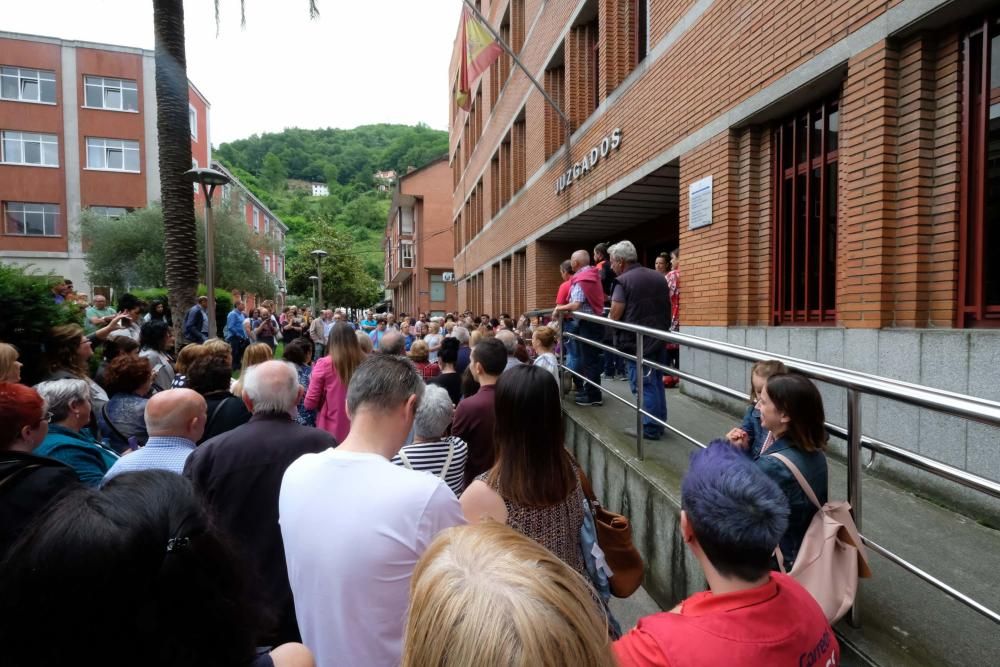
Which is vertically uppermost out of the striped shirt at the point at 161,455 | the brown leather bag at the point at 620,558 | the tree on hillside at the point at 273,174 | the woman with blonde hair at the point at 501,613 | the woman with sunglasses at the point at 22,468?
the tree on hillside at the point at 273,174

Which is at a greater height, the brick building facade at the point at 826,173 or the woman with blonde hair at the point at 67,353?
the brick building facade at the point at 826,173

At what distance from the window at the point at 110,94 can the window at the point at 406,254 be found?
20.4 metres

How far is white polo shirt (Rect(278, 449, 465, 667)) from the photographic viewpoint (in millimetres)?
1628

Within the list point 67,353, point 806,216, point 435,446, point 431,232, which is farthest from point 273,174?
point 435,446

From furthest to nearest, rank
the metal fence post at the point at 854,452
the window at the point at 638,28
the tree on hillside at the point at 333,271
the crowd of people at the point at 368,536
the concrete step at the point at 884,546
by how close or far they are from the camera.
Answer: the tree on hillside at the point at 333,271, the window at the point at 638,28, the metal fence post at the point at 854,452, the concrete step at the point at 884,546, the crowd of people at the point at 368,536

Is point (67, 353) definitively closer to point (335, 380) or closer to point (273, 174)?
point (335, 380)

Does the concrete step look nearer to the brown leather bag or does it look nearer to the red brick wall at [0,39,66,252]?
the brown leather bag

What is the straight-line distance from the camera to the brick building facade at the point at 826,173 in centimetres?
408

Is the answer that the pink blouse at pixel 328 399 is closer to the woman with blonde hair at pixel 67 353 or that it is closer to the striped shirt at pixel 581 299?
the woman with blonde hair at pixel 67 353

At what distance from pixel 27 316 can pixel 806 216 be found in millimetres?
8675

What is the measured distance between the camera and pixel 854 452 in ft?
8.04

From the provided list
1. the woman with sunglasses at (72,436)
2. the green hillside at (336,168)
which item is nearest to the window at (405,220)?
the green hillside at (336,168)

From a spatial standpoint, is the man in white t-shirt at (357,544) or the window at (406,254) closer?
the man in white t-shirt at (357,544)

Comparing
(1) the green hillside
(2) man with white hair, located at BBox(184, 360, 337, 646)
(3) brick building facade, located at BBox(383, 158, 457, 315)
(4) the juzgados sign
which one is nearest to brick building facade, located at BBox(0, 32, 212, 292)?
(3) brick building facade, located at BBox(383, 158, 457, 315)
